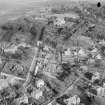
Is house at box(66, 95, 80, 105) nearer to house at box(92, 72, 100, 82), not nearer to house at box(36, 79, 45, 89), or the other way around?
house at box(36, 79, 45, 89)

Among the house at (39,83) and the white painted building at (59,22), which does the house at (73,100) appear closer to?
the house at (39,83)

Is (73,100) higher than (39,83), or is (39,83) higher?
(39,83)

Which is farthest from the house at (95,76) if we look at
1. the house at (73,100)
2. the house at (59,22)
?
the house at (59,22)

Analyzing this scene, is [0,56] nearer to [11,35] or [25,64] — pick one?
[25,64]

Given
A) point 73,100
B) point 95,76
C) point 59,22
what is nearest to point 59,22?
point 59,22

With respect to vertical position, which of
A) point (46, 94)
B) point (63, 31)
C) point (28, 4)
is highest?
point (28, 4)

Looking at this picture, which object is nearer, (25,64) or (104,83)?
(104,83)

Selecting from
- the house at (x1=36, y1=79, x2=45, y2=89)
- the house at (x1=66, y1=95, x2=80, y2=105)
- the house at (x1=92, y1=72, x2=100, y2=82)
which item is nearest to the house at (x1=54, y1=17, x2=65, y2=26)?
the house at (x1=92, y1=72, x2=100, y2=82)

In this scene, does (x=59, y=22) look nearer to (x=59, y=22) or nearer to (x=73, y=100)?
(x=59, y=22)

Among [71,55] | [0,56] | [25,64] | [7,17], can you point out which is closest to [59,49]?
[71,55]

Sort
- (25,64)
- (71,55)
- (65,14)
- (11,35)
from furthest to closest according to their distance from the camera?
1. (65,14)
2. (11,35)
3. (71,55)
4. (25,64)

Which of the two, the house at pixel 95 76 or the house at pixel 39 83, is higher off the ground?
the house at pixel 39 83
